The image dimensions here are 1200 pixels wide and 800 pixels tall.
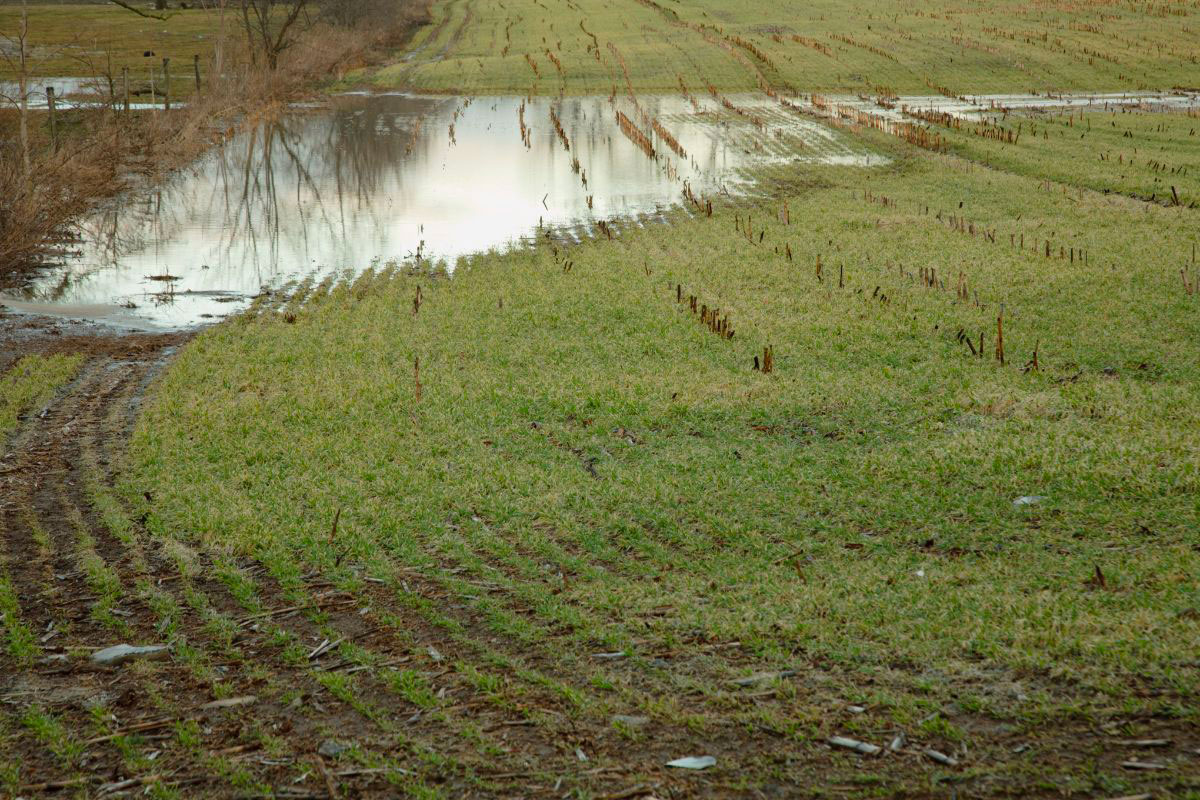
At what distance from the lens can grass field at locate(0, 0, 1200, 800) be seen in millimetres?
6023

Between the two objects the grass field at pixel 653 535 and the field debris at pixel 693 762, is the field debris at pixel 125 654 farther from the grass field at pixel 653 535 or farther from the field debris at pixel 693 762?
the field debris at pixel 693 762

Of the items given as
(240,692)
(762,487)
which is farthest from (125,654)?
(762,487)

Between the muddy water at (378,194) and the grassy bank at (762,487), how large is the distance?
3.09m

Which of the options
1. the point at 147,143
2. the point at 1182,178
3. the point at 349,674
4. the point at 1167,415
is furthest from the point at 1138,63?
the point at 349,674

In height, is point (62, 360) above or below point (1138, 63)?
below

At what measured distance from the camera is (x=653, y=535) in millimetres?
8984

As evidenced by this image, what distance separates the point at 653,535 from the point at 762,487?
1295 mm

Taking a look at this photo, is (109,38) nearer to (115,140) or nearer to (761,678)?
(115,140)

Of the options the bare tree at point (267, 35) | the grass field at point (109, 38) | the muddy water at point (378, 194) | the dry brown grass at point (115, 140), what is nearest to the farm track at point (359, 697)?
the muddy water at point (378, 194)

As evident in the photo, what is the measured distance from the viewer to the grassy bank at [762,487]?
6406 mm

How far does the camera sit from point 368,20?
70.7m

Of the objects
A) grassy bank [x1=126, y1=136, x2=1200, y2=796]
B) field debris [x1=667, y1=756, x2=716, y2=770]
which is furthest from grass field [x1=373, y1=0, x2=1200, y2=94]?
field debris [x1=667, y1=756, x2=716, y2=770]

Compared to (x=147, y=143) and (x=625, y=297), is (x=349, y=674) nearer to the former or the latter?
(x=625, y=297)

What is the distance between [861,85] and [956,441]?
4023cm
